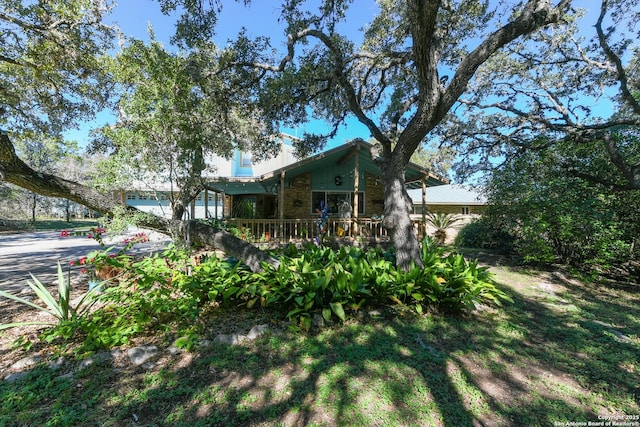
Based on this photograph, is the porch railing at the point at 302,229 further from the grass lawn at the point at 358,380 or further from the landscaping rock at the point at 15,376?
the landscaping rock at the point at 15,376

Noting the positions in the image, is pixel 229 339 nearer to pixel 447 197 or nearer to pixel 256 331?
pixel 256 331

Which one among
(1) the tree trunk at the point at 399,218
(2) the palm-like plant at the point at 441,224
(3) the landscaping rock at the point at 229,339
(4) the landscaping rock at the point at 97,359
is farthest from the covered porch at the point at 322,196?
(4) the landscaping rock at the point at 97,359

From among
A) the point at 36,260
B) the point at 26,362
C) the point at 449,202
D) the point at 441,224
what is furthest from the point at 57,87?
the point at 449,202

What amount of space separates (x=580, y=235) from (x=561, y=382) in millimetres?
5263

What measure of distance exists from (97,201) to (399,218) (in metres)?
5.29

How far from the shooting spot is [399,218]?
15.9 feet

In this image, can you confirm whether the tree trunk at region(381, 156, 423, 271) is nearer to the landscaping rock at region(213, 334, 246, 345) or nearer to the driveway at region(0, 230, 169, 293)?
the landscaping rock at region(213, 334, 246, 345)

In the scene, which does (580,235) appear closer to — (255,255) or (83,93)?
(255,255)

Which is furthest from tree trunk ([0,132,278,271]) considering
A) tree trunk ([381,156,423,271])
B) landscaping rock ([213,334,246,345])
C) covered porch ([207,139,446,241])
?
covered porch ([207,139,446,241])

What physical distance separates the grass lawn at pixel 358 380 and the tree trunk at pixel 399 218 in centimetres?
124

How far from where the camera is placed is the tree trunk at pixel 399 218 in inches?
184

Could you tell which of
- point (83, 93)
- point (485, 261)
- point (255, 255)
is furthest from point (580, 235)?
point (83, 93)

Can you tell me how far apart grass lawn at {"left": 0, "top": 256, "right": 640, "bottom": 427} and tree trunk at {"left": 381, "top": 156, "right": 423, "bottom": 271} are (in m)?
1.24

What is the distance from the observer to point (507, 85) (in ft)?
29.0
